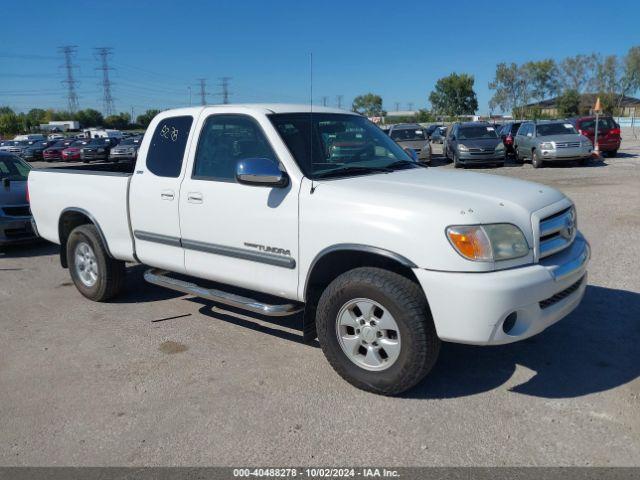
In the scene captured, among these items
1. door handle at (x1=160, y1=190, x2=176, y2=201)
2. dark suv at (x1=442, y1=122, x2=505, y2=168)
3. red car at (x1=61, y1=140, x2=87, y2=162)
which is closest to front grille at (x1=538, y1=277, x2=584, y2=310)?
door handle at (x1=160, y1=190, x2=176, y2=201)

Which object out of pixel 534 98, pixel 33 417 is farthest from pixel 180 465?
pixel 534 98

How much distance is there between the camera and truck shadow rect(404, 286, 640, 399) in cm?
398

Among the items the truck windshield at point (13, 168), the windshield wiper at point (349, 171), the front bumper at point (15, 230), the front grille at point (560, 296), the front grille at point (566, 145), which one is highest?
the windshield wiper at point (349, 171)

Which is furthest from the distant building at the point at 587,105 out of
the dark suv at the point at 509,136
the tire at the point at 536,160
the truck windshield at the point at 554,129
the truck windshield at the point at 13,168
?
the truck windshield at the point at 13,168

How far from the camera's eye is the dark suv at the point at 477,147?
67.9 ft

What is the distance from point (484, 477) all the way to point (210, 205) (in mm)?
2822

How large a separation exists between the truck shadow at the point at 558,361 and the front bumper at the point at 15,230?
7.06 metres

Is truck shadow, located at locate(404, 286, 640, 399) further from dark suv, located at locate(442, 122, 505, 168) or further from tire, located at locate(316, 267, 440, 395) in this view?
dark suv, located at locate(442, 122, 505, 168)

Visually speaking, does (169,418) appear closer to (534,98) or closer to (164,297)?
(164,297)

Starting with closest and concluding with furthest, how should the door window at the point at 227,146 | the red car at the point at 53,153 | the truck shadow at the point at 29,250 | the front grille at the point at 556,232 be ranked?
the front grille at the point at 556,232 < the door window at the point at 227,146 < the truck shadow at the point at 29,250 < the red car at the point at 53,153

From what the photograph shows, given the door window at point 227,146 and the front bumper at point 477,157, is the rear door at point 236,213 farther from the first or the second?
the front bumper at point 477,157

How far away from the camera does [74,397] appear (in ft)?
13.3

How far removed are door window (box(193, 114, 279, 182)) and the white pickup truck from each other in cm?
1

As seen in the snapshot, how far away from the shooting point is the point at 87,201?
5.87 metres
